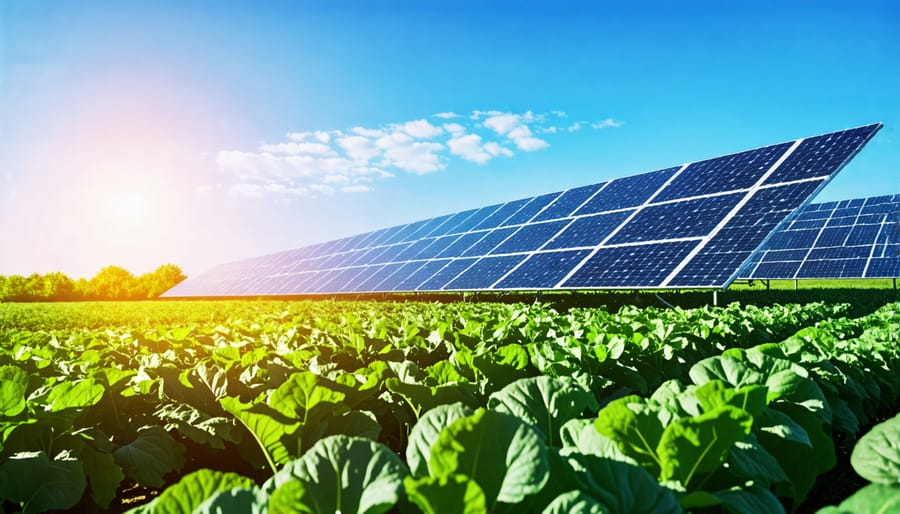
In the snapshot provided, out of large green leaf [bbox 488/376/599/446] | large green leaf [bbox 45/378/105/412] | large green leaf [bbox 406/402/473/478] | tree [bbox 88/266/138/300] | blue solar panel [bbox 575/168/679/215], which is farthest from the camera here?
tree [bbox 88/266/138/300]

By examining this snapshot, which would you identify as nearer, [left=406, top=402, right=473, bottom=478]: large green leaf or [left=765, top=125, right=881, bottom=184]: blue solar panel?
[left=406, top=402, right=473, bottom=478]: large green leaf

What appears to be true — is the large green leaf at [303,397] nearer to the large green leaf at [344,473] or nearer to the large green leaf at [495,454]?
the large green leaf at [344,473]

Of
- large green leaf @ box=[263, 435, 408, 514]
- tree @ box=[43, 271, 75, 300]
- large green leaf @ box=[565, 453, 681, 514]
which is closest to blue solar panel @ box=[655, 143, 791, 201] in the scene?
large green leaf @ box=[565, 453, 681, 514]

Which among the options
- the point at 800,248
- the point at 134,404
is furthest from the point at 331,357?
the point at 800,248

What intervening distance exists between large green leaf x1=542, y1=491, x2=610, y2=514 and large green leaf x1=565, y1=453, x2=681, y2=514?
0.07 meters

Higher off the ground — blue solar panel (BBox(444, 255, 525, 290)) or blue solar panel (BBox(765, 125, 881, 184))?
blue solar panel (BBox(765, 125, 881, 184))

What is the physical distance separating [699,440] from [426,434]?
1.80 ft

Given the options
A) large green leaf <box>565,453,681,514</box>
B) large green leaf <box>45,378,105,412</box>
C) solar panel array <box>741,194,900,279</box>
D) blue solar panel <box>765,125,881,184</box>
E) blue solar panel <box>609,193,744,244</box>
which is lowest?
solar panel array <box>741,194,900,279</box>

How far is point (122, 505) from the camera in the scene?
7.96 feet

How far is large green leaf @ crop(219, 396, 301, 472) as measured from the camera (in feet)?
5.34

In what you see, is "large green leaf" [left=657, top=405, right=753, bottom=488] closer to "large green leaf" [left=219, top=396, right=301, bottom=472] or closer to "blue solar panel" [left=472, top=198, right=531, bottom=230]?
"large green leaf" [left=219, top=396, right=301, bottom=472]

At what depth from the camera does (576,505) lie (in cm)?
90

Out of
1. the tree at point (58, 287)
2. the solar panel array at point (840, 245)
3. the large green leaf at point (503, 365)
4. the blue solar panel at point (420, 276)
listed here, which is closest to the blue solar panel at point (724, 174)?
the blue solar panel at point (420, 276)

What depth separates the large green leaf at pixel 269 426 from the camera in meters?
1.63
